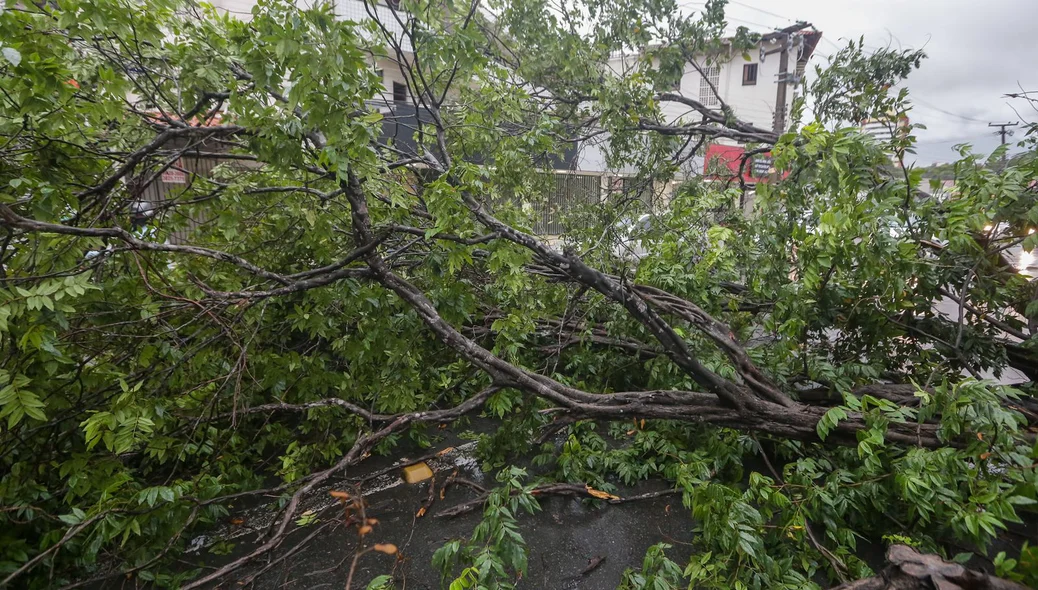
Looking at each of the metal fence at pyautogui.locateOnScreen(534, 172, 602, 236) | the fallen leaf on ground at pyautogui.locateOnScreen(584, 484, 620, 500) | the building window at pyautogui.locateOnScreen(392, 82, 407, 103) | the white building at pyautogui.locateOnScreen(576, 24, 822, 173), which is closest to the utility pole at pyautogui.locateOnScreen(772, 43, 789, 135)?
the white building at pyautogui.locateOnScreen(576, 24, 822, 173)

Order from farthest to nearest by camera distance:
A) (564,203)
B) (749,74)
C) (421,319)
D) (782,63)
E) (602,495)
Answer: (749,74)
(782,63)
(564,203)
(421,319)
(602,495)

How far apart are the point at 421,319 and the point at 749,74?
11.9 m

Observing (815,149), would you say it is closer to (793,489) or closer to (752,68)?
(793,489)

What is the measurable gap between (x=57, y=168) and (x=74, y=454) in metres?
1.41

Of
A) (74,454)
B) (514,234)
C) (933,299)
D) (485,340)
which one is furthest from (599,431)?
(74,454)

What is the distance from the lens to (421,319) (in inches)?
125

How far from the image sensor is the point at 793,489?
254cm

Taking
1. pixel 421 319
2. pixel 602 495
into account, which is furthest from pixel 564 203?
pixel 602 495

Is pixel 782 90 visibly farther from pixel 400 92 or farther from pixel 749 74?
pixel 400 92

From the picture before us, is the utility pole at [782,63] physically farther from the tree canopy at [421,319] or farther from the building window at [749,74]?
the building window at [749,74]

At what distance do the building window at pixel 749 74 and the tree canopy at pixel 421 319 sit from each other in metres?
8.57

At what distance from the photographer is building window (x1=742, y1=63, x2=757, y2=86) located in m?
11.6

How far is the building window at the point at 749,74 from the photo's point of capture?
11641 millimetres

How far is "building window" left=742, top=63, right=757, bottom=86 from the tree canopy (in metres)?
8.57
